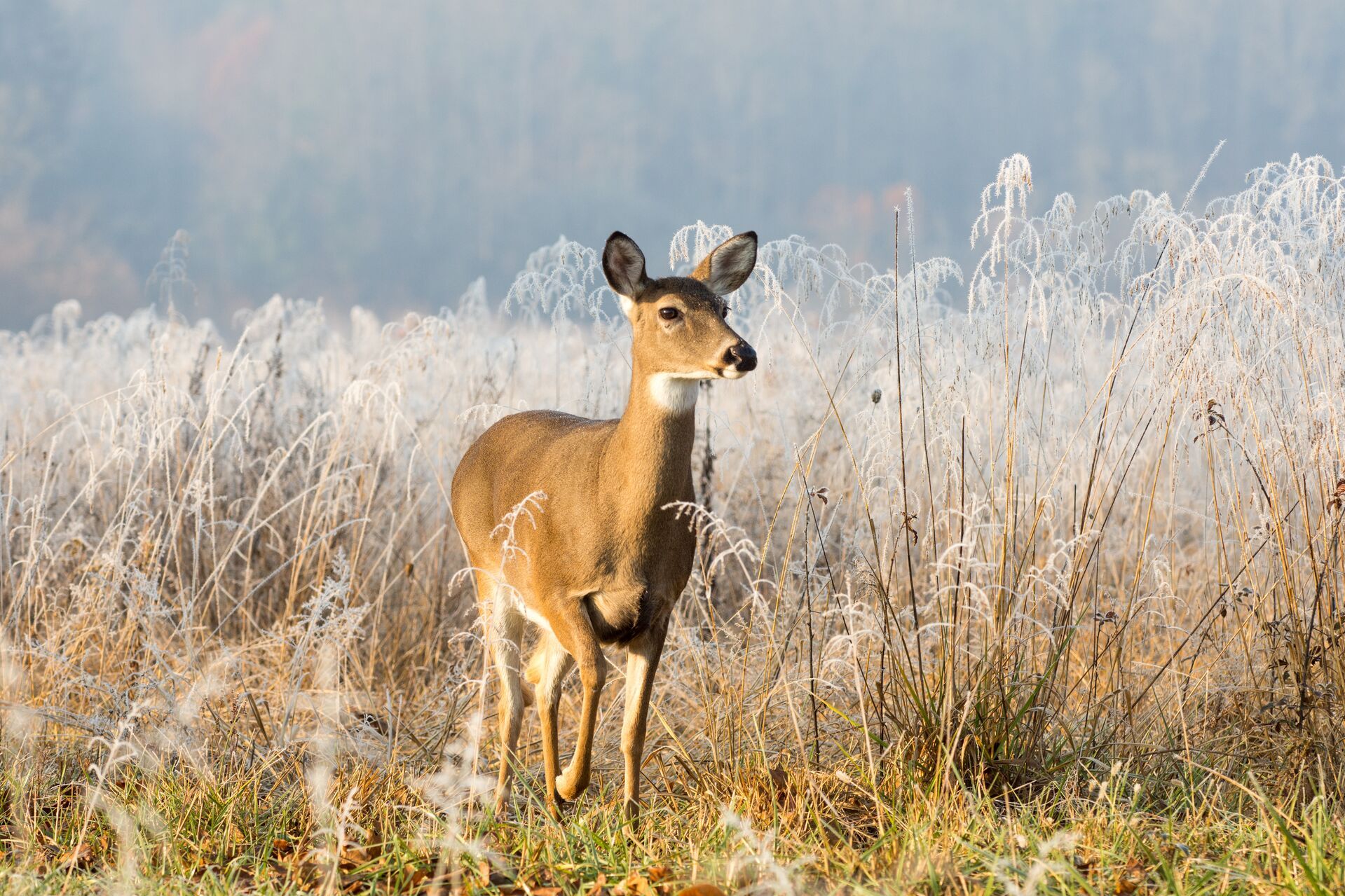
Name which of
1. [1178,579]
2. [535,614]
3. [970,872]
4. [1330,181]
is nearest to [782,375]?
[1178,579]

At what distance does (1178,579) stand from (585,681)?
4.44 metres

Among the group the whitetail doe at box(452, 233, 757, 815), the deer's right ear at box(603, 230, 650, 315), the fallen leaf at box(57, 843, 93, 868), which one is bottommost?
the fallen leaf at box(57, 843, 93, 868)

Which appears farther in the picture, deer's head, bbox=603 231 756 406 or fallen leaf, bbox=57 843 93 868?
fallen leaf, bbox=57 843 93 868

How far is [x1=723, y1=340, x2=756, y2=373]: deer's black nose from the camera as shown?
3361mm

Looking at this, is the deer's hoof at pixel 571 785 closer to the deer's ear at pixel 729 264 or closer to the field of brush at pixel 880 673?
the field of brush at pixel 880 673

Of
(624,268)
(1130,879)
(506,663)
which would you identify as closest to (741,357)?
(624,268)

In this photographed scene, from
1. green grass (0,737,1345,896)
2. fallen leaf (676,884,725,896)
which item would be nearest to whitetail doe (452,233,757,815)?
green grass (0,737,1345,896)

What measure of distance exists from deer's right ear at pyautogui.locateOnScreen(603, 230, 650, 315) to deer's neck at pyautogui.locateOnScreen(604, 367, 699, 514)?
26cm

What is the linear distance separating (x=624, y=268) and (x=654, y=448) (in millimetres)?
562

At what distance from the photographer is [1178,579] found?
22.5 ft

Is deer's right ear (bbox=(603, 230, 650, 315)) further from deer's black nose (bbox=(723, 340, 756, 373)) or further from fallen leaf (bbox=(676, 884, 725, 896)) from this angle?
fallen leaf (bbox=(676, 884, 725, 896))

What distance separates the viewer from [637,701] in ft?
12.5

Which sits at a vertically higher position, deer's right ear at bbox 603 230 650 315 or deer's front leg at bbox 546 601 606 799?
deer's right ear at bbox 603 230 650 315

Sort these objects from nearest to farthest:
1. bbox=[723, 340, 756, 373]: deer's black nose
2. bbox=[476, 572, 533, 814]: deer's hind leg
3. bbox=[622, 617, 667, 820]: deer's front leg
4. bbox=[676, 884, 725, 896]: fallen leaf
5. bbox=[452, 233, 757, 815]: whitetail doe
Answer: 1. bbox=[676, 884, 725, 896]: fallen leaf
2. bbox=[723, 340, 756, 373]: deer's black nose
3. bbox=[452, 233, 757, 815]: whitetail doe
4. bbox=[622, 617, 667, 820]: deer's front leg
5. bbox=[476, 572, 533, 814]: deer's hind leg
